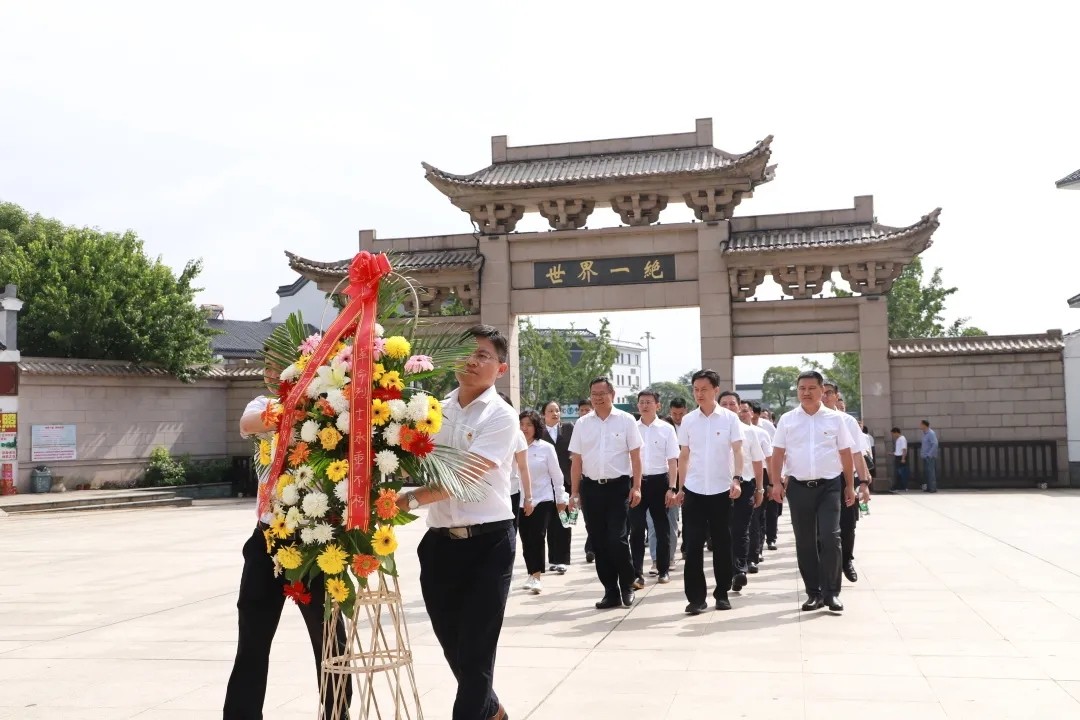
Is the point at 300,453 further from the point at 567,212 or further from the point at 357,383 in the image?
the point at 567,212

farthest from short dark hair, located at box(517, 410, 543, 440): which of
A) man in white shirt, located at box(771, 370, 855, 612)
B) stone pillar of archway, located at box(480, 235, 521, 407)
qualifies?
stone pillar of archway, located at box(480, 235, 521, 407)

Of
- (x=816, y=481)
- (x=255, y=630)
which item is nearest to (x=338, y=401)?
(x=255, y=630)

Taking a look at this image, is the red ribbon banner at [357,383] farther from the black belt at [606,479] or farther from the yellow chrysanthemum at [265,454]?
the black belt at [606,479]

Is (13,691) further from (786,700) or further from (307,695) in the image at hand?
(786,700)

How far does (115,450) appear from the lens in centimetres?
2111

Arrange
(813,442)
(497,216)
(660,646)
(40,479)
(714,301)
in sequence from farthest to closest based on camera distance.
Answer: (497,216)
(40,479)
(714,301)
(813,442)
(660,646)

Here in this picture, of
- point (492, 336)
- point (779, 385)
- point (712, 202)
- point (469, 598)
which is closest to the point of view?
point (469, 598)

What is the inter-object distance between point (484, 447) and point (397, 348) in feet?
→ 1.81

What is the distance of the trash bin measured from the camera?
64.4 ft

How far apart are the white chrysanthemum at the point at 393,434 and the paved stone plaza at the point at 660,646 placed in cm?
170

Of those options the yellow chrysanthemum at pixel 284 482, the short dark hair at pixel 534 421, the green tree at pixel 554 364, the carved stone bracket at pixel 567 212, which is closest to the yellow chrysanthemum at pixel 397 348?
the yellow chrysanthemum at pixel 284 482

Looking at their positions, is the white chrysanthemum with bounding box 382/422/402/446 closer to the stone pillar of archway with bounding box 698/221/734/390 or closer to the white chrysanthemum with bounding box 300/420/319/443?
the white chrysanthemum with bounding box 300/420/319/443

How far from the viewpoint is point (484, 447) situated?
388 cm

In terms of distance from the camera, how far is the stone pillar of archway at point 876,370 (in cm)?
1875
